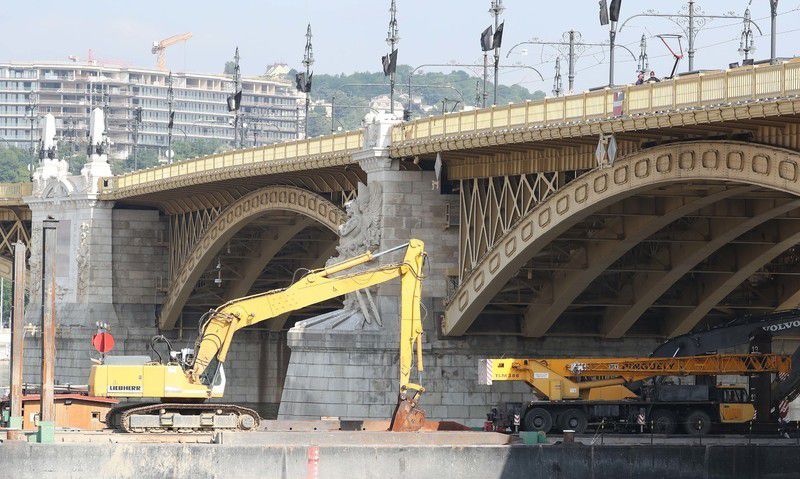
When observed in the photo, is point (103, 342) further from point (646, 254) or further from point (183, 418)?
point (183, 418)

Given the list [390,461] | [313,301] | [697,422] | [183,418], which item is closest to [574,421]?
[697,422]

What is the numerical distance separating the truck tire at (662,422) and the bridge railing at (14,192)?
56.8 metres

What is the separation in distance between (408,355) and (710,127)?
12.5 m

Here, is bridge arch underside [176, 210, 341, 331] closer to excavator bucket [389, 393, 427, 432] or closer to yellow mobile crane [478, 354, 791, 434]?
yellow mobile crane [478, 354, 791, 434]

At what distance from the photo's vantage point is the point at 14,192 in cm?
10869

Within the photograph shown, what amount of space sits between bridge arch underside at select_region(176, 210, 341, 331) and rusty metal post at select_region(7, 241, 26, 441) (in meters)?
29.4

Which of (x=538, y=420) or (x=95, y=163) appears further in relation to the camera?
(x=95, y=163)

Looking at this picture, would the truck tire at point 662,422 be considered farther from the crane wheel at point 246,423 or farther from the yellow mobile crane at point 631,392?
the crane wheel at point 246,423

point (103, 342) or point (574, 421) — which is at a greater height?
point (103, 342)

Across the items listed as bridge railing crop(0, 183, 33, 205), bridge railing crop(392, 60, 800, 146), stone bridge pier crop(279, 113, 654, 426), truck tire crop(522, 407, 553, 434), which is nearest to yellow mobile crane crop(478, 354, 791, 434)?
truck tire crop(522, 407, 553, 434)

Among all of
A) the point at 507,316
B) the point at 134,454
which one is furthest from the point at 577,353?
the point at 134,454

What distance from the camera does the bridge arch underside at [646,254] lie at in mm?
56969

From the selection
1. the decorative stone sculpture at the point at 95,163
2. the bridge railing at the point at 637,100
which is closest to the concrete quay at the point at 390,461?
the bridge railing at the point at 637,100

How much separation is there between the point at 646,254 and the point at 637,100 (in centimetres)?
1235
